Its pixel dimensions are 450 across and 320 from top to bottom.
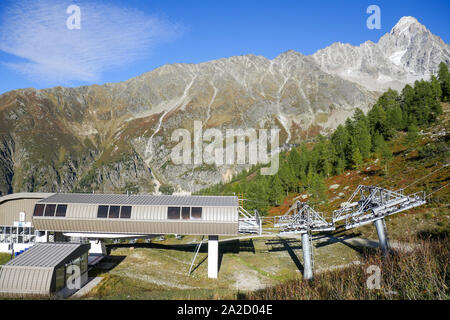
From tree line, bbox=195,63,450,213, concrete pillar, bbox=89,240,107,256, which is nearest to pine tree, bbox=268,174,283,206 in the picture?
tree line, bbox=195,63,450,213

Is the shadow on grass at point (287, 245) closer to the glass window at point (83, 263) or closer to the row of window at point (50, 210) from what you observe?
the glass window at point (83, 263)

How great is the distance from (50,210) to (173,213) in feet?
48.0

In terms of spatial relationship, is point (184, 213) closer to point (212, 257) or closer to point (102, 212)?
point (212, 257)

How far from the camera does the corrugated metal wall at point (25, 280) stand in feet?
69.1

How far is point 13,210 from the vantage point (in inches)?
1268

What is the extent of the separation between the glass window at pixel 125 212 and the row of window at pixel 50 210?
22.2 ft

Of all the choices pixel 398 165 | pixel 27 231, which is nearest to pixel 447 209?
pixel 398 165

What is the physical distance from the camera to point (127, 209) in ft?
94.9

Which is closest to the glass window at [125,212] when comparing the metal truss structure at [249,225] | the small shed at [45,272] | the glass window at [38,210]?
the small shed at [45,272]

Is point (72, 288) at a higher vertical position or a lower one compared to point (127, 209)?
lower

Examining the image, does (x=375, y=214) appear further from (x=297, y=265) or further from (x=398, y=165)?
(x=398, y=165)
